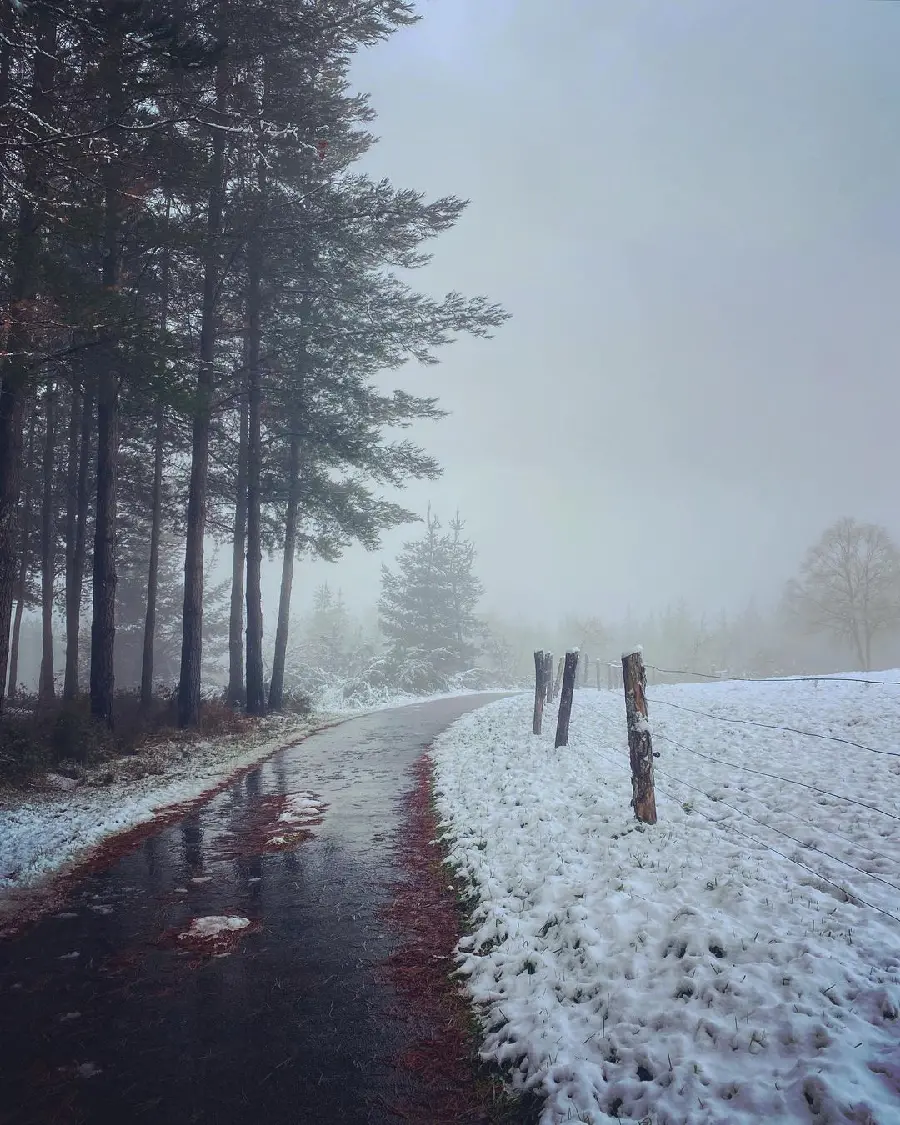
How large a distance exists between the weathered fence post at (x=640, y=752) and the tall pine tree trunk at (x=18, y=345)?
35.6 feet

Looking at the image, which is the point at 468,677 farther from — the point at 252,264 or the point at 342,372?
the point at 252,264

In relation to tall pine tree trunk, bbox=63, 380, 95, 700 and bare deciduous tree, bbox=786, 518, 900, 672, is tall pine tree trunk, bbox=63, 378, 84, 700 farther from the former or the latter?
bare deciduous tree, bbox=786, 518, 900, 672

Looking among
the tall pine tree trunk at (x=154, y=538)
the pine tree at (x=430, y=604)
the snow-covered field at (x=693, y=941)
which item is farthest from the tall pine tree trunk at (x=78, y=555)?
the pine tree at (x=430, y=604)

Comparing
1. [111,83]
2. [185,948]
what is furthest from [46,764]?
[111,83]

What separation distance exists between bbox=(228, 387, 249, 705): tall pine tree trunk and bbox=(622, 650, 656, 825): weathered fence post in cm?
1638

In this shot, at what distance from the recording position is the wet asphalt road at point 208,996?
3316 millimetres

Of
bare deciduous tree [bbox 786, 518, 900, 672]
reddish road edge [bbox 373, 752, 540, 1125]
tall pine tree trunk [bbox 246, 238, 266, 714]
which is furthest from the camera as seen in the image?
bare deciduous tree [bbox 786, 518, 900, 672]

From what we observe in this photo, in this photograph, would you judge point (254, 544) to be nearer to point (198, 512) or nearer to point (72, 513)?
point (198, 512)

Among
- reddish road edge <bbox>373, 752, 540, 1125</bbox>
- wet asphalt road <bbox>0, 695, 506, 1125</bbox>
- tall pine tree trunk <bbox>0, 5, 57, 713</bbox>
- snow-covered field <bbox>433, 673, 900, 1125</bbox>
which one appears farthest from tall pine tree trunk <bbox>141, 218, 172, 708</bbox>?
reddish road edge <bbox>373, 752, 540, 1125</bbox>

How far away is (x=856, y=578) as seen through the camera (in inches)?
1757

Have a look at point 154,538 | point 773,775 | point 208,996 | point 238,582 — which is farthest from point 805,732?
point 238,582

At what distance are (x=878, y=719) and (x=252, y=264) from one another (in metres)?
20.5

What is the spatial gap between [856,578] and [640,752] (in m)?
46.9

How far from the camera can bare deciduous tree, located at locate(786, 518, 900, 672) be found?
44031mm
